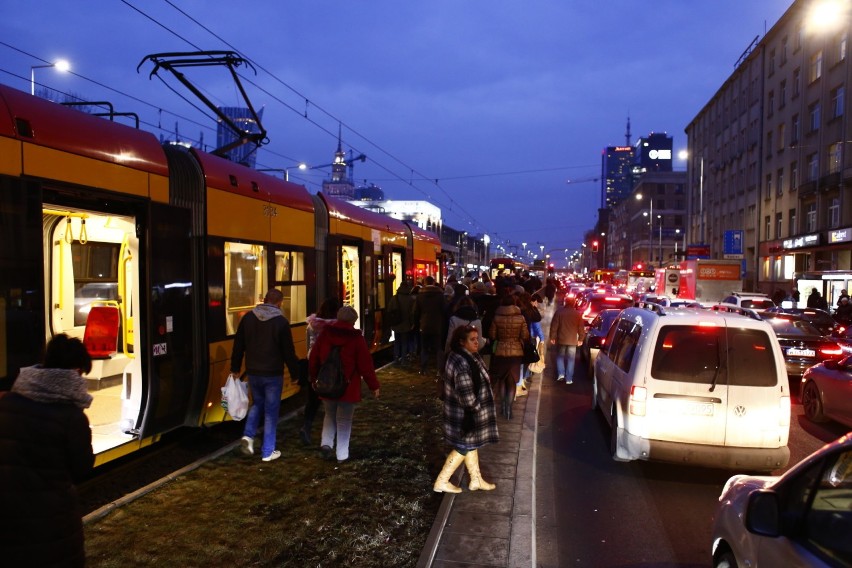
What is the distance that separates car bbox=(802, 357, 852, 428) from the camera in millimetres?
8562

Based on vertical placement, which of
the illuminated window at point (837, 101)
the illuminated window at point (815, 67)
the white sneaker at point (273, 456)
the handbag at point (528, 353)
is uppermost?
the illuminated window at point (815, 67)

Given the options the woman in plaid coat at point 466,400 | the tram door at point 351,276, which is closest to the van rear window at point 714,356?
the woman in plaid coat at point 466,400

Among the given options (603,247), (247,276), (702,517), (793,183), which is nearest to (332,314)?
(247,276)

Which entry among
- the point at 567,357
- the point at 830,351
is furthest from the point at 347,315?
the point at 830,351

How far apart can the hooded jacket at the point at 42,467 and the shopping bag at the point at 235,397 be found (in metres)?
3.41

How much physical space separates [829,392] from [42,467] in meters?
9.64

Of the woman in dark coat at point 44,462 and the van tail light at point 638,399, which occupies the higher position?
the woman in dark coat at point 44,462

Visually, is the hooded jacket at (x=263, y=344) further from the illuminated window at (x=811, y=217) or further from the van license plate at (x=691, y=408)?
Result: the illuminated window at (x=811, y=217)

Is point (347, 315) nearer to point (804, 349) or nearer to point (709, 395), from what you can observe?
point (709, 395)

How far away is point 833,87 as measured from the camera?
33.3m

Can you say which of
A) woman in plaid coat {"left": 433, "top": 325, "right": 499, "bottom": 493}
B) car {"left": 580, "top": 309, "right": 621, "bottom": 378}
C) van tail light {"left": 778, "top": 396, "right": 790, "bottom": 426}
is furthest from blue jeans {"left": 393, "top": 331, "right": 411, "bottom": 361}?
van tail light {"left": 778, "top": 396, "right": 790, "bottom": 426}

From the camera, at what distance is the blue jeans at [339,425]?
21.4ft

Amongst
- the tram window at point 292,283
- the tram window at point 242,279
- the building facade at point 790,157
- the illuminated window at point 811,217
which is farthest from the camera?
the illuminated window at point 811,217

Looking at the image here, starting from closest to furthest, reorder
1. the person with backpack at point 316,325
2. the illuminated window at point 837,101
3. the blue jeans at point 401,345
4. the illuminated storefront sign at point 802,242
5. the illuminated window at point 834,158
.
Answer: the person with backpack at point 316,325, the blue jeans at point 401,345, the illuminated window at point 837,101, the illuminated window at point 834,158, the illuminated storefront sign at point 802,242
